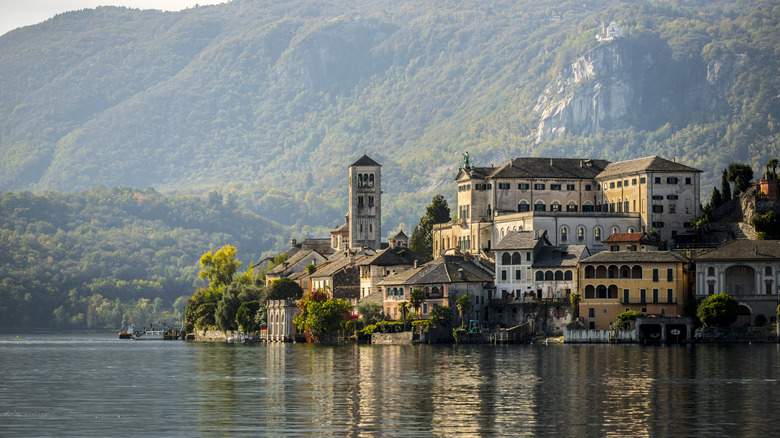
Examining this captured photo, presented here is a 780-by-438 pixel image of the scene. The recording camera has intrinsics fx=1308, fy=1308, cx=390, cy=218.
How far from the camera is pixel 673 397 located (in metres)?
68.5

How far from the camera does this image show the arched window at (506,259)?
14900cm

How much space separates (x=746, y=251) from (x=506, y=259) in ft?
88.9

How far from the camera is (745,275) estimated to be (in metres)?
136

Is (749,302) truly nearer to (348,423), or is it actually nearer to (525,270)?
(525,270)

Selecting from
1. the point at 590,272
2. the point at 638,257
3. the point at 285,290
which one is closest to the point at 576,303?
the point at 590,272

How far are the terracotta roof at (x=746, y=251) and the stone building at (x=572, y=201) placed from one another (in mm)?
21683

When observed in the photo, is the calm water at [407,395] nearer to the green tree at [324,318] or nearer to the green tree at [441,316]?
the green tree at [441,316]

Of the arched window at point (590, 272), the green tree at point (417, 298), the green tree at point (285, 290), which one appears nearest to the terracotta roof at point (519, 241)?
the arched window at point (590, 272)

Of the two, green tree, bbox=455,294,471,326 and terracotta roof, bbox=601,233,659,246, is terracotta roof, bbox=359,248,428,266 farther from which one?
terracotta roof, bbox=601,233,659,246

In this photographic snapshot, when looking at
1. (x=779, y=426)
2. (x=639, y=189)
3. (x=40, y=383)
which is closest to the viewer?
(x=779, y=426)

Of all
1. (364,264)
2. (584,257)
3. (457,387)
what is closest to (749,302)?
(584,257)

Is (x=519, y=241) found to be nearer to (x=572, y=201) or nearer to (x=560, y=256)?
(x=560, y=256)

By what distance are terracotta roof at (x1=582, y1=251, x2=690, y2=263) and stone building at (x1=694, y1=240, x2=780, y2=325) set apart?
2.42 meters

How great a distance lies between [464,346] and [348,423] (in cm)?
7894
